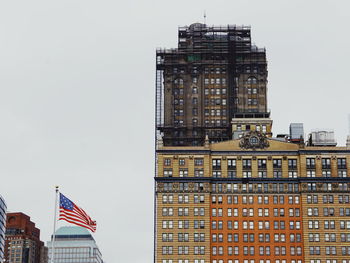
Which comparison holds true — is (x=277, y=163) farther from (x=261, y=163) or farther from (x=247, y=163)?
(x=247, y=163)

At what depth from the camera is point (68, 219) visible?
96.3m

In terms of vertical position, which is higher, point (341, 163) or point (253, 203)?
point (341, 163)

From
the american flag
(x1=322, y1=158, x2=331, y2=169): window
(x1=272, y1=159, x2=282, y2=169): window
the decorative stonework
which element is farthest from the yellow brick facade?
the american flag

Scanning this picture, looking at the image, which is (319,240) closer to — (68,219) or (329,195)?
(329,195)

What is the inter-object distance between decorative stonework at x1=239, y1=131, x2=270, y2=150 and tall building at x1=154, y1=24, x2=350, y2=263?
9.6 inches

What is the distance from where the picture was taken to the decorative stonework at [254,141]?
187875 mm

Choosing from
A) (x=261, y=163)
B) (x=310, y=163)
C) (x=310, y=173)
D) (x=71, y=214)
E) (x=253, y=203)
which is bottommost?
(x=71, y=214)

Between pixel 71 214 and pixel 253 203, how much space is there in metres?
92.9

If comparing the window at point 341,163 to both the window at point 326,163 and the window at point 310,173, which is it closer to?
the window at point 326,163

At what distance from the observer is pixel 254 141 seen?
188625 millimetres

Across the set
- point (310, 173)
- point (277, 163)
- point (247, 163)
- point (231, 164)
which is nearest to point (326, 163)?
point (310, 173)

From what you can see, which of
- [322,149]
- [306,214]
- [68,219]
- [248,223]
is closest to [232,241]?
[248,223]

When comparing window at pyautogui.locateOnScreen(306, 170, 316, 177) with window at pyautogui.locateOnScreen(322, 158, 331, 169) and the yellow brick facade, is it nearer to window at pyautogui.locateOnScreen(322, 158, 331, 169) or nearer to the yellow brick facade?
the yellow brick facade

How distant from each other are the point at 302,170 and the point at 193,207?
91.2 ft
